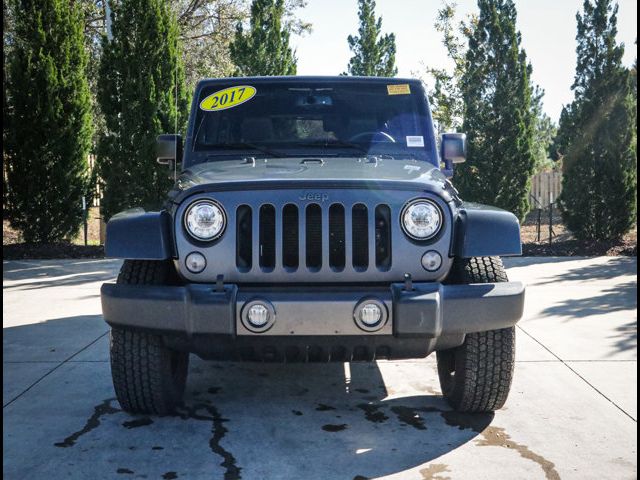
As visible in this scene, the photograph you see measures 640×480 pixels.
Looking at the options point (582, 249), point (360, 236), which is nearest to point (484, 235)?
point (360, 236)

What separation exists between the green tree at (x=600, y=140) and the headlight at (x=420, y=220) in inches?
382

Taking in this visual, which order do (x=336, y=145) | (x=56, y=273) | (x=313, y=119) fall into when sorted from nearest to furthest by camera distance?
(x=336, y=145), (x=313, y=119), (x=56, y=273)

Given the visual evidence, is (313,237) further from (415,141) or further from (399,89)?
(399,89)

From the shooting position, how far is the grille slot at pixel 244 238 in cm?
322

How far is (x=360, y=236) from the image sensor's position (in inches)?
127

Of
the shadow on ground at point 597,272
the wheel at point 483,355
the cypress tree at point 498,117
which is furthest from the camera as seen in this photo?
the cypress tree at point 498,117

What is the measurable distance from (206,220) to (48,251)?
863 centimetres

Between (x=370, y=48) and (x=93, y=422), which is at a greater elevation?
(x=370, y=48)

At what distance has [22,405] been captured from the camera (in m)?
3.84

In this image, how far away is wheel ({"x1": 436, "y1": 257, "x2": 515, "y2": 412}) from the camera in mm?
3418

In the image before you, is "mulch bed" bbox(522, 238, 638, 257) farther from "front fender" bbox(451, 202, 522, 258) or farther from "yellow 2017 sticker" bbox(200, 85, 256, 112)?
"front fender" bbox(451, 202, 522, 258)

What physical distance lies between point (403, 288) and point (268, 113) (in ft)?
6.24

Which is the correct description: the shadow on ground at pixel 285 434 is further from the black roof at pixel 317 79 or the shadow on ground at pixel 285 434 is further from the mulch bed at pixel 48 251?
the mulch bed at pixel 48 251

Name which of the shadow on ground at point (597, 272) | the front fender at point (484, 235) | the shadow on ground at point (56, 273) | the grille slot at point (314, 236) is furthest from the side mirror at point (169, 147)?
the shadow on ground at point (597, 272)
